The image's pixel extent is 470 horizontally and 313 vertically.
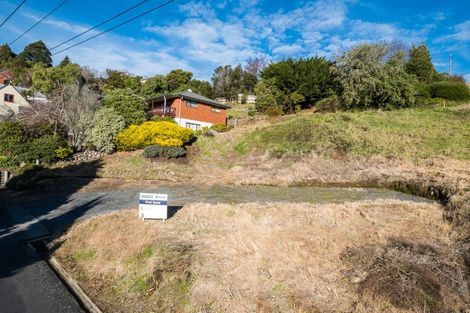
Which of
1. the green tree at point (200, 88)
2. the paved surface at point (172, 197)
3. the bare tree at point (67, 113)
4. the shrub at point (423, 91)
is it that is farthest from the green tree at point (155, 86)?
the paved surface at point (172, 197)

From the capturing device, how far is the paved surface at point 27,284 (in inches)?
246

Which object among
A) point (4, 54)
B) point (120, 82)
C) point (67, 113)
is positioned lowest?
point (67, 113)

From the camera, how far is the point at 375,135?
22.8 metres

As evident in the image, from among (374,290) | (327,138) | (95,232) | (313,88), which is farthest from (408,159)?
(313,88)

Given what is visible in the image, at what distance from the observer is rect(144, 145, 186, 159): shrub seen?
24.0 m

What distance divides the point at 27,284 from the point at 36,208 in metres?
9.37

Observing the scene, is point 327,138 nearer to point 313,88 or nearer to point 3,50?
point 313,88

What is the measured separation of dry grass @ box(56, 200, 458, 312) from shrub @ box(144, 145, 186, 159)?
1310 centimetres

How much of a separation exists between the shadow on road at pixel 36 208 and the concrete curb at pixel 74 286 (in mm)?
631

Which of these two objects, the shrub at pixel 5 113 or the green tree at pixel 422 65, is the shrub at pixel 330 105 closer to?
the green tree at pixel 422 65

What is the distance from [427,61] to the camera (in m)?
43.7

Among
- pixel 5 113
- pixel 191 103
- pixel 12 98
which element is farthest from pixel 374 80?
pixel 12 98

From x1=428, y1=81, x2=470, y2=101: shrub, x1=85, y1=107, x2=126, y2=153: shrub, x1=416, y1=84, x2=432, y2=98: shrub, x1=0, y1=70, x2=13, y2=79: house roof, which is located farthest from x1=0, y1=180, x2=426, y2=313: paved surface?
x1=0, y1=70, x2=13, y2=79: house roof

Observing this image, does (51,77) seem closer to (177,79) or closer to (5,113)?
(5,113)
